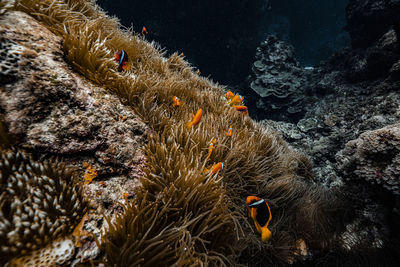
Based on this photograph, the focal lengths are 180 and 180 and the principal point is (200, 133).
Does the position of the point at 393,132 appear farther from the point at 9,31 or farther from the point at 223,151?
the point at 9,31

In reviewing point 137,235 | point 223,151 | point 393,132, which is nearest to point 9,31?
point 137,235

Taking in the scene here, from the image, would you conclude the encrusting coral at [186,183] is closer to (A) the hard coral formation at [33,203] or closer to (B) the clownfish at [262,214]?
(B) the clownfish at [262,214]

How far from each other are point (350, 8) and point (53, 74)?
12290 millimetres

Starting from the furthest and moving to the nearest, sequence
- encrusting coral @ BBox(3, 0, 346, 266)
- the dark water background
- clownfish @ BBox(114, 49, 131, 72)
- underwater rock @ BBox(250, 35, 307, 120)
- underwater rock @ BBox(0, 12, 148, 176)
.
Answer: the dark water background
underwater rock @ BBox(250, 35, 307, 120)
clownfish @ BBox(114, 49, 131, 72)
underwater rock @ BBox(0, 12, 148, 176)
encrusting coral @ BBox(3, 0, 346, 266)

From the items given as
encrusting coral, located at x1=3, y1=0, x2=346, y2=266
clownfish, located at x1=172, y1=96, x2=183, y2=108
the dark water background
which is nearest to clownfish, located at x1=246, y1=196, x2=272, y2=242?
encrusting coral, located at x1=3, y1=0, x2=346, y2=266

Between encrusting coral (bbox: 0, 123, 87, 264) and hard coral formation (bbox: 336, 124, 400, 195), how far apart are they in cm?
368

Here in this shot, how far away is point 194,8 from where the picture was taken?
13305 mm

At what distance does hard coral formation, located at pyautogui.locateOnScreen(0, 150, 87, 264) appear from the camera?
1.05m

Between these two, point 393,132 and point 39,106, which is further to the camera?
point 393,132

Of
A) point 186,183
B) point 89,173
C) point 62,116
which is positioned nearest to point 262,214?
point 186,183

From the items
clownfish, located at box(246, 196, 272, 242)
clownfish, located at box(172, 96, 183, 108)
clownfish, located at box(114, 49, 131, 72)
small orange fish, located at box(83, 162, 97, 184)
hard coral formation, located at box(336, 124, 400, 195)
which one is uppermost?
hard coral formation, located at box(336, 124, 400, 195)

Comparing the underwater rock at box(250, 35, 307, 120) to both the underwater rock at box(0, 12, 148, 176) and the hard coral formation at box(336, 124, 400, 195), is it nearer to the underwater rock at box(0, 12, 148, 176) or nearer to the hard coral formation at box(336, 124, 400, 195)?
A: the hard coral formation at box(336, 124, 400, 195)

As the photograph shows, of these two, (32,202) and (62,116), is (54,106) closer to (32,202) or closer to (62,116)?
(62,116)

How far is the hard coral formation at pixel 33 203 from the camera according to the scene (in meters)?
1.05
